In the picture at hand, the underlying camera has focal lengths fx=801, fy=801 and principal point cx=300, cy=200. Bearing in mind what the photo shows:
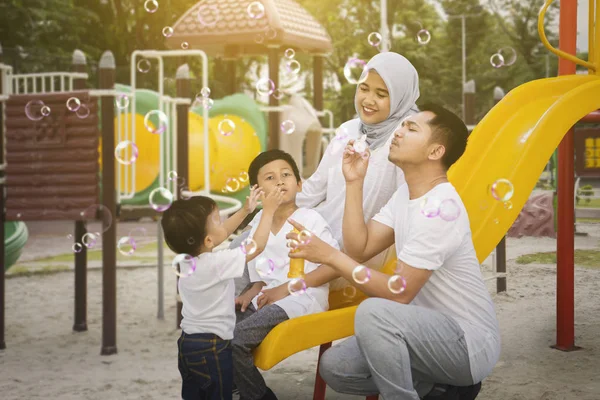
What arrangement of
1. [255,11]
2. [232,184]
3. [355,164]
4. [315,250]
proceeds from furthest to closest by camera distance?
[255,11], [232,184], [355,164], [315,250]

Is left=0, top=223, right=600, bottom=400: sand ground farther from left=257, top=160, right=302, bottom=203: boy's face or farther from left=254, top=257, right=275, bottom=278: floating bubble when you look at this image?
left=257, top=160, right=302, bottom=203: boy's face

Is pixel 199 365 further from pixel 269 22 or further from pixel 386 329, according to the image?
pixel 269 22

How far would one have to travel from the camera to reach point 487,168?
3750 millimetres

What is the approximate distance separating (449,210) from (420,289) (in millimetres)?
314

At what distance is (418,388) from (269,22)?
710cm

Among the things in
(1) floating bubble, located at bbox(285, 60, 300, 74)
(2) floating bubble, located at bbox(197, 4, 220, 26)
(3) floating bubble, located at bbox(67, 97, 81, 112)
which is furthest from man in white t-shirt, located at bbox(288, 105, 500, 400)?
(2) floating bubble, located at bbox(197, 4, 220, 26)

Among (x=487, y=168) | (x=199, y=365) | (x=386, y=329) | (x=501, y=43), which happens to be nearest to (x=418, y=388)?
(x=386, y=329)

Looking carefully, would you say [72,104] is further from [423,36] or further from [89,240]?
[423,36]

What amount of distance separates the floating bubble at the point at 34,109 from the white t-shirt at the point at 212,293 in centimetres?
317

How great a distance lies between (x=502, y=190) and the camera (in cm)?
349

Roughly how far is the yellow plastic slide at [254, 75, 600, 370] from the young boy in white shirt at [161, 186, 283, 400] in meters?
0.18

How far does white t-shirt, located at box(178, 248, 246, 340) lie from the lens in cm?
313

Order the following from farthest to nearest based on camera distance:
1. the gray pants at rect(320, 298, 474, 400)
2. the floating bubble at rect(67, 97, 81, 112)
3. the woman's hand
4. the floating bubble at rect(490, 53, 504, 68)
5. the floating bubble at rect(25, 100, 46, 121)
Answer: the floating bubble at rect(25, 100, 46, 121), the floating bubble at rect(67, 97, 81, 112), the floating bubble at rect(490, 53, 504, 68), the woman's hand, the gray pants at rect(320, 298, 474, 400)

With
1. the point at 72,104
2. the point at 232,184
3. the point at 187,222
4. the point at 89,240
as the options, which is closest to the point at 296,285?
the point at 187,222
